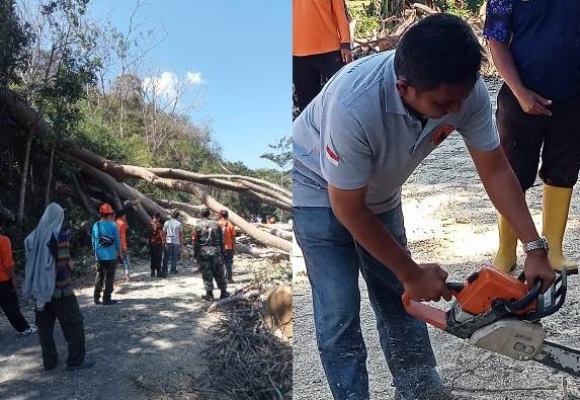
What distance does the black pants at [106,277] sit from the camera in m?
1.14

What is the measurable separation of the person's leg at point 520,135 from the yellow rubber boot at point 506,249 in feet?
0.18

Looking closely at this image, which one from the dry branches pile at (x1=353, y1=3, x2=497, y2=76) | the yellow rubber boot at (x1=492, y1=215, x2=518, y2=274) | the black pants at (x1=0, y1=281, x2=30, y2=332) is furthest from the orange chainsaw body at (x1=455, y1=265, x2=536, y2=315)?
the black pants at (x1=0, y1=281, x2=30, y2=332)

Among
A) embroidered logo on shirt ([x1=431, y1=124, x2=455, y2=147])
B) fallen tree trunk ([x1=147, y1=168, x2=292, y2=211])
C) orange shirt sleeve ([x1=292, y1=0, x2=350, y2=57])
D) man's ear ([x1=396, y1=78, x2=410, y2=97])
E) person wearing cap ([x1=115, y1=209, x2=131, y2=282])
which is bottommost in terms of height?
person wearing cap ([x1=115, y1=209, x2=131, y2=282])

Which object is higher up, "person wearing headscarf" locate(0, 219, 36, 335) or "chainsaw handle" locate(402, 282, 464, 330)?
"person wearing headscarf" locate(0, 219, 36, 335)

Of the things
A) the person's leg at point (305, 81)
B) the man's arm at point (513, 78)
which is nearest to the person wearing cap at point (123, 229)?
the person's leg at point (305, 81)

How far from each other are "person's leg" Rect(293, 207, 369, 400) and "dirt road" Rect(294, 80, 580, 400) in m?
0.20

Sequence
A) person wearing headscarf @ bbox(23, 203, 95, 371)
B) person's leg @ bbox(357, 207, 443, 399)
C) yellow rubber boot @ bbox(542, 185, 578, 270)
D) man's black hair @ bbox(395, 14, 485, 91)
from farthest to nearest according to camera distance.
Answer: yellow rubber boot @ bbox(542, 185, 578, 270) < person's leg @ bbox(357, 207, 443, 399) < person wearing headscarf @ bbox(23, 203, 95, 371) < man's black hair @ bbox(395, 14, 485, 91)

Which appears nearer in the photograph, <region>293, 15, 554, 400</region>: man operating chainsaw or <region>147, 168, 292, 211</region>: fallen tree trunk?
<region>293, 15, 554, 400</region>: man operating chainsaw

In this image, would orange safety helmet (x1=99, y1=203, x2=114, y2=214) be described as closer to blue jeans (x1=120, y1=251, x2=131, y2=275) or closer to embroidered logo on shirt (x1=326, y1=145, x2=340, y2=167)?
blue jeans (x1=120, y1=251, x2=131, y2=275)

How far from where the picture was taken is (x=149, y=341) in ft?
3.88

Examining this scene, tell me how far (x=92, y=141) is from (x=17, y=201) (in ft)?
0.54

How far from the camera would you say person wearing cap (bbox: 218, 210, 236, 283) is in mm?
1155

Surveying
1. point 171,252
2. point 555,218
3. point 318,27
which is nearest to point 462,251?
point 555,218

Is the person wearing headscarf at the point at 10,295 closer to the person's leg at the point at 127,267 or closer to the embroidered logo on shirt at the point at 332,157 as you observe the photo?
the person's leg at the point at 127,267
